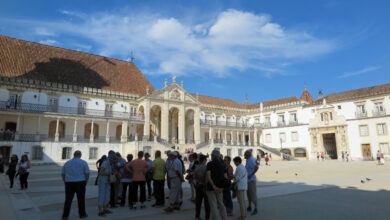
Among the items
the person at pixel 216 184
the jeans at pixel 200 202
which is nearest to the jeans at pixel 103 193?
the jeans at pixel 200 202

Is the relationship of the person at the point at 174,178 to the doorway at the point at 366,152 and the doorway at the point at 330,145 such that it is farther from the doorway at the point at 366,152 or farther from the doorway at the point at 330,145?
the doorway at the point at 330,145

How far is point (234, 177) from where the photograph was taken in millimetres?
5602

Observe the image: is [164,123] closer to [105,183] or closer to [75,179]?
[105,183]

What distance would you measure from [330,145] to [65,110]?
118ft

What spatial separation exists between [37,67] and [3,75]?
140 inches

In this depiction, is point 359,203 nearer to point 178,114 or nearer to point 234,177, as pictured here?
point 234,177

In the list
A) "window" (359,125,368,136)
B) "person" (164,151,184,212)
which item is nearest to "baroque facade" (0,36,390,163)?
"window" (359,125,368,136)

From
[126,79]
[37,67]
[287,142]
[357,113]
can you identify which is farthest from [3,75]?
[357,113]

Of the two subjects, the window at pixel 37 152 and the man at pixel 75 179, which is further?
the window at pixel 37 152

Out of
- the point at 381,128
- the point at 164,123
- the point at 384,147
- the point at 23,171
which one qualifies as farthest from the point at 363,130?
the point at 23,171

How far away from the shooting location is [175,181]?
6.37 meters

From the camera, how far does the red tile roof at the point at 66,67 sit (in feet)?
83.7

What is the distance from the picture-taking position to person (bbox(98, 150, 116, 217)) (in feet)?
19.1

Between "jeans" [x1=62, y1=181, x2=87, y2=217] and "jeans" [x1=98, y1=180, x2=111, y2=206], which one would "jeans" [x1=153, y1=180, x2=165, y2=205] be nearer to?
"jeans" [x1=98, y1=180, x2=111, y2=206]
